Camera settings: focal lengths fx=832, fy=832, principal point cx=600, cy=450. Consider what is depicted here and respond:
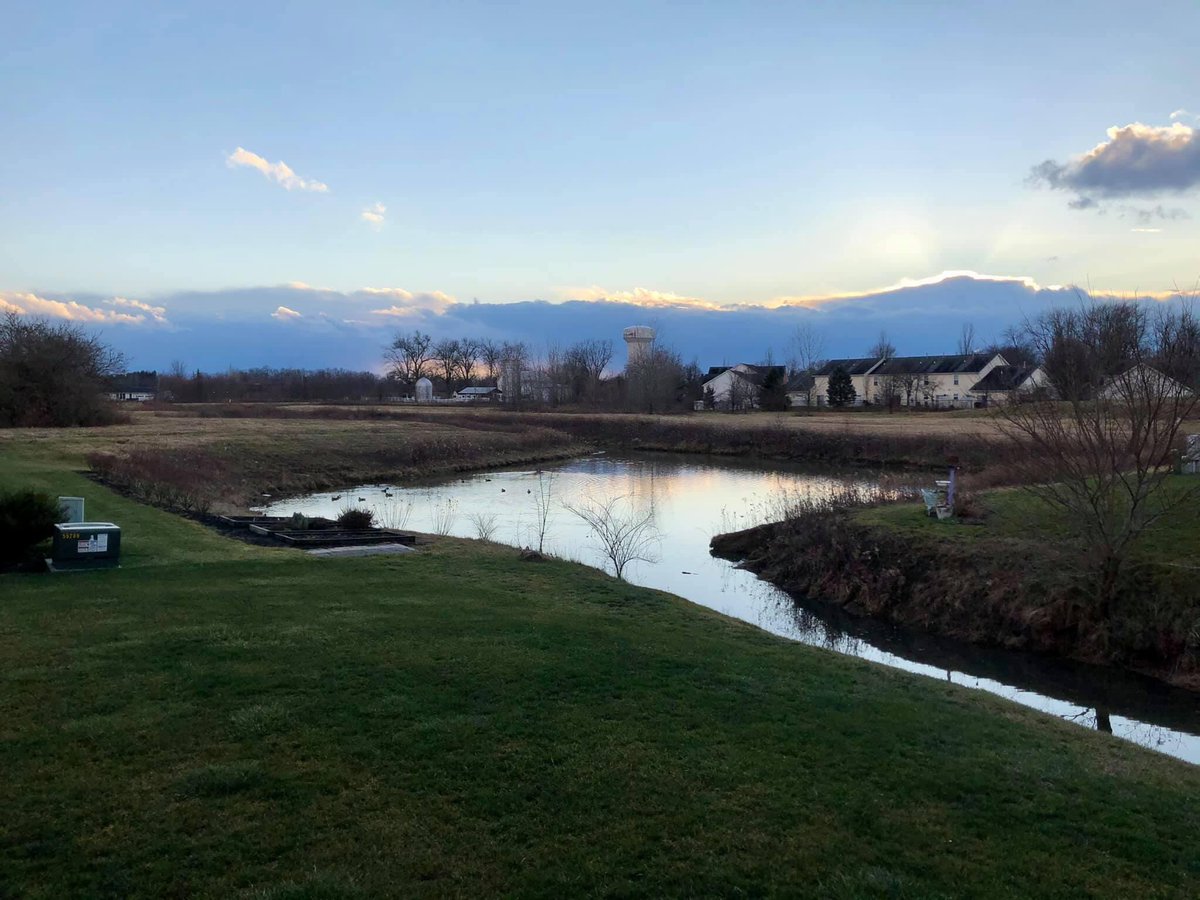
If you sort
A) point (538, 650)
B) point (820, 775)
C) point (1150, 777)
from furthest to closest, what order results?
point (538, 650) → point (1150, 777) → point (820, 775)

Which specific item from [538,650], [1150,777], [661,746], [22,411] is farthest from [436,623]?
[22,411]

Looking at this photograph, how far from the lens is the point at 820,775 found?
562cm

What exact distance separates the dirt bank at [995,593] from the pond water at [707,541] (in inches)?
16.1

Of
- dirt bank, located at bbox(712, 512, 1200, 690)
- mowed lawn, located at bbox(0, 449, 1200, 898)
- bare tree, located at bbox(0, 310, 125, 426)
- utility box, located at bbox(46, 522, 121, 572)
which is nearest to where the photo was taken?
mowed lawn, located at bbox(0, 449, 1200, 898)

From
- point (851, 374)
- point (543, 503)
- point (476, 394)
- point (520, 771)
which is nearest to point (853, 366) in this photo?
point (851, 374)

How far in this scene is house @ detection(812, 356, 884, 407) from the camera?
89562mm

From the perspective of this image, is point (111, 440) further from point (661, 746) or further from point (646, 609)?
point (661, 746)

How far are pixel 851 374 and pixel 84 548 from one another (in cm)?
9092

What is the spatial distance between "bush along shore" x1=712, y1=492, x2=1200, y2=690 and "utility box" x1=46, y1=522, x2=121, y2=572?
41.8 feet

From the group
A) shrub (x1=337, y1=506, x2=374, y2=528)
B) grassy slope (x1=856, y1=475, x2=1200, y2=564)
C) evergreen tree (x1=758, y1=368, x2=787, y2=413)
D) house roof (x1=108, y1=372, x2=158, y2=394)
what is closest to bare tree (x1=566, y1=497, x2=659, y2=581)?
shrub (x1=337, y1=506, x2=374, y2=528)

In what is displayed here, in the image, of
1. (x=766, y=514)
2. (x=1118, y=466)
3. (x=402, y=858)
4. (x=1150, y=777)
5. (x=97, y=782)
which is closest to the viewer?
(x=402, y=858)

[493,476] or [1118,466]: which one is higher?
[1118,466]

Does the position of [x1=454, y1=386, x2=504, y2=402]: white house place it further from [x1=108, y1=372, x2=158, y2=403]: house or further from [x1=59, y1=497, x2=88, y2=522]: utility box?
[x1=59, y1=497, x2=88, y2=522]: utility box

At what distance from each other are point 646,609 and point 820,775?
6020 millimetres
